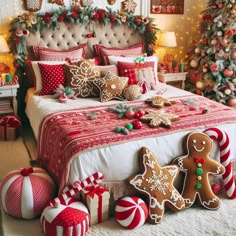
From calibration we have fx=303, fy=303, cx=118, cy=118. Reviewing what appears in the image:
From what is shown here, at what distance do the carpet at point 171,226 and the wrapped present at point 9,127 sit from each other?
1.52m

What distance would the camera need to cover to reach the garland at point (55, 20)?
3834 mm

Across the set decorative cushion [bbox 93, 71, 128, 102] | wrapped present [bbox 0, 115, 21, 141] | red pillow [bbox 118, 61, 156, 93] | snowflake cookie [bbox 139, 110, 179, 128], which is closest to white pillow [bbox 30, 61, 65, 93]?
→ wrapped present [bbox 0, 115, 21, 141]

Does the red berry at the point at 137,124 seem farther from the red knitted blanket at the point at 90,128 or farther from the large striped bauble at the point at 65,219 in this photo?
the large striped bauble at the point at 65,219

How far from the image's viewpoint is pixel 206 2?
5059 millimetres

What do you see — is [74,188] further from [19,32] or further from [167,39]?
[167,39]

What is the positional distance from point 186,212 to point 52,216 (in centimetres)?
107

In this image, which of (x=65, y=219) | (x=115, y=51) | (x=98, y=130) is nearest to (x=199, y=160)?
(x=98, y=130)

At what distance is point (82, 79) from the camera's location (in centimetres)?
356

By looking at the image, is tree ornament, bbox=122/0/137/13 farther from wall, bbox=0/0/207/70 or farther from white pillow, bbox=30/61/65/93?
white pillow, bbox=30/61/65/93

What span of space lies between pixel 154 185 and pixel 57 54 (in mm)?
2371

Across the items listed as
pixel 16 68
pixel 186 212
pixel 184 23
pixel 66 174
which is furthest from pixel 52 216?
pixel 184 23

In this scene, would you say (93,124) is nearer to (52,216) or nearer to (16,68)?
(52,216)

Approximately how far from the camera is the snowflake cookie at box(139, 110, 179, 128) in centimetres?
256

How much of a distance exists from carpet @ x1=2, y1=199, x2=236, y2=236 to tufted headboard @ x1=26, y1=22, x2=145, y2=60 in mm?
2447
